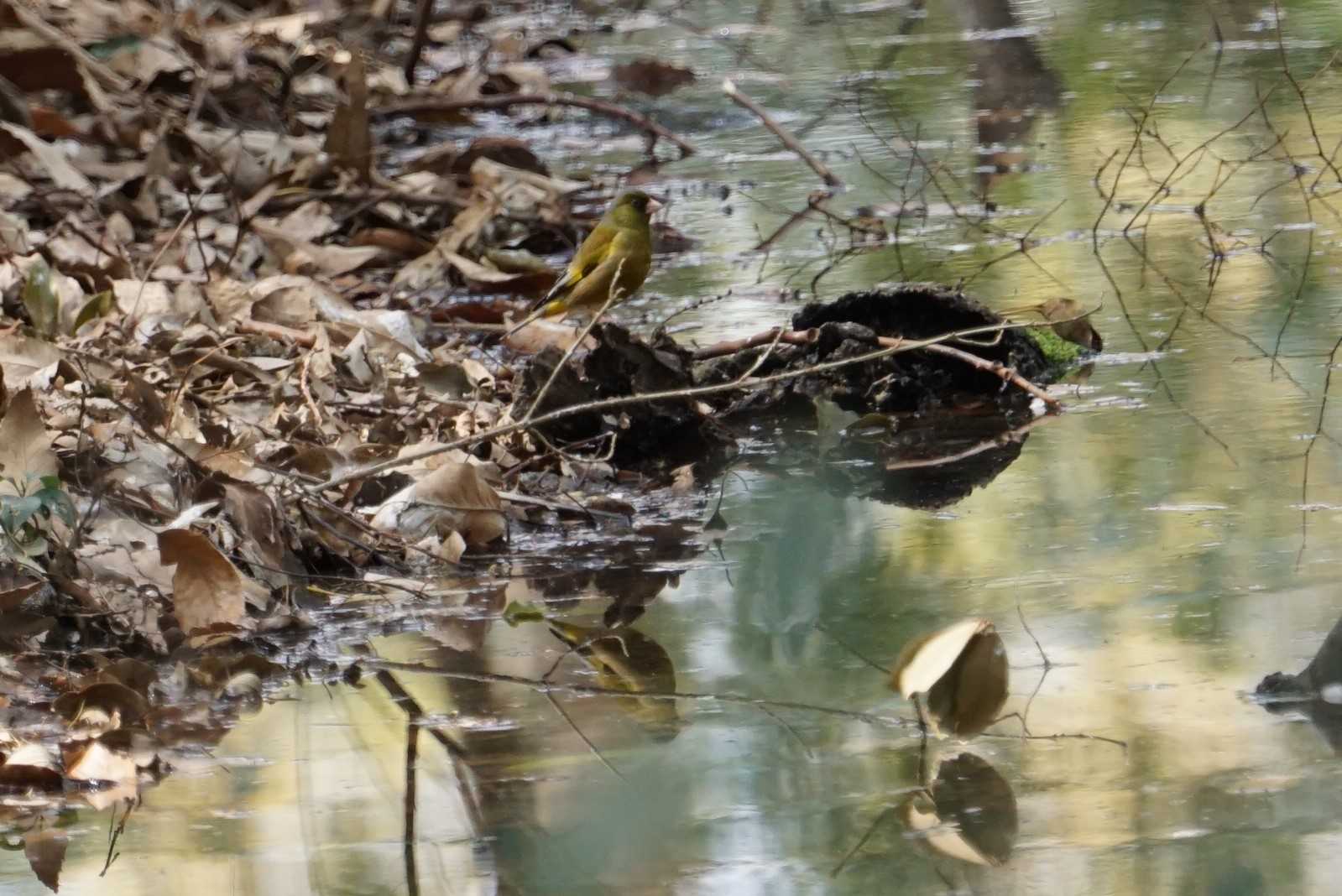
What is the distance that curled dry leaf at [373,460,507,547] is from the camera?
3455 millimetres

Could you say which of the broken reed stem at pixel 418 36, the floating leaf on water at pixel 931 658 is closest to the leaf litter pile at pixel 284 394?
the floating leaf on water at pixel 931 658

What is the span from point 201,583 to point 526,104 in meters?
4.56

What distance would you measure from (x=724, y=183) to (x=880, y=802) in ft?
16.5

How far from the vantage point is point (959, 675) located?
241cm

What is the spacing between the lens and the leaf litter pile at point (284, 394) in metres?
3.00

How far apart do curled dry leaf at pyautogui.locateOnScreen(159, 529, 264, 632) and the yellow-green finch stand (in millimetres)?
1917

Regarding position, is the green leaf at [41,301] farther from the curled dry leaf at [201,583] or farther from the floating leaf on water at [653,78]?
the floating leaf on water at [653,78]

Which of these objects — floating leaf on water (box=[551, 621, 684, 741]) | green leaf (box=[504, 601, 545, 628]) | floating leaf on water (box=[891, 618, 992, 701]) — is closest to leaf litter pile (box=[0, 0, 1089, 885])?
floating leaf on water (box=[551, 621, 684, 741])

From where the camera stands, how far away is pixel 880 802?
228 cm

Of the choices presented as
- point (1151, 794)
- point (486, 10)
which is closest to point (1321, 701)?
point (1151, 794)

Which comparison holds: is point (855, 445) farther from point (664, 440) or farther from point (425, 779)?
point (425, 779)

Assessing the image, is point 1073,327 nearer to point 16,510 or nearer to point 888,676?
point 888,676

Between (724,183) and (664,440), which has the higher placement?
(664,440)

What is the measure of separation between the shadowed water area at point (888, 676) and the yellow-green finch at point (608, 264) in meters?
0.27
